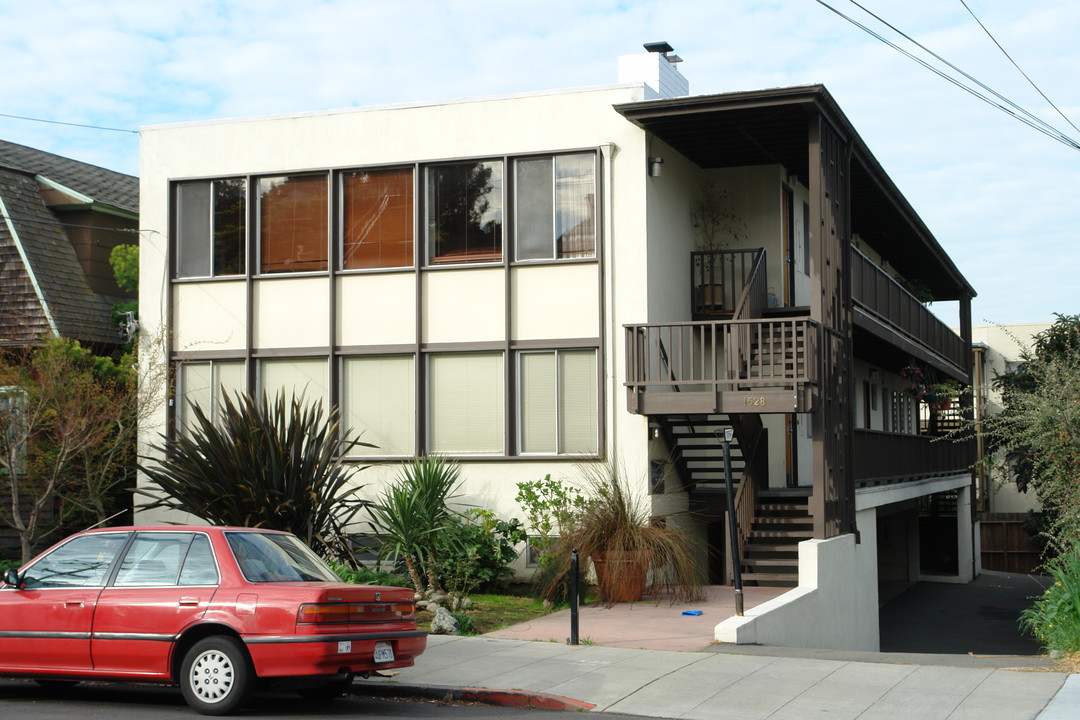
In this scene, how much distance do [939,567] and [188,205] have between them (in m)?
22.2

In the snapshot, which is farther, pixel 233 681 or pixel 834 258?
pixel 834 258

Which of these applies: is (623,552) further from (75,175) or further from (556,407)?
(75,175)

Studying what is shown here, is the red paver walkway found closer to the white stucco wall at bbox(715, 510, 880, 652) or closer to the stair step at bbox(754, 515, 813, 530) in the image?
the white stucco wall at bbox(715, 510, 880, 652)

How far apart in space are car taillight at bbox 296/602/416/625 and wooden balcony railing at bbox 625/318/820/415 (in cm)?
737

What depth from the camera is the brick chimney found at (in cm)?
1986

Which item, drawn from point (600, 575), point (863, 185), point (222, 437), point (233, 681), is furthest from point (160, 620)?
point (863, 185)

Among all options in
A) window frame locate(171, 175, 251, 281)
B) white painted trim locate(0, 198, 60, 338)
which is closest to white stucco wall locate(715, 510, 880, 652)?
window frame locate(171, 175, 251, 281)

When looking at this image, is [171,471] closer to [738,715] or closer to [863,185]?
[738,715]

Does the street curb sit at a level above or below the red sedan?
below

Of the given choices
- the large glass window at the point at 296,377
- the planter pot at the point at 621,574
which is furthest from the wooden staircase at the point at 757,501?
the large glass window at the point at 296,377

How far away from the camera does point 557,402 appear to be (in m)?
18.9

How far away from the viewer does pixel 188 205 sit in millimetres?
21094

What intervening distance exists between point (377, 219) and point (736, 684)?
1139 centimetres

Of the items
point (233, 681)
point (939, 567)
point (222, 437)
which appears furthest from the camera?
point (939, 567)
